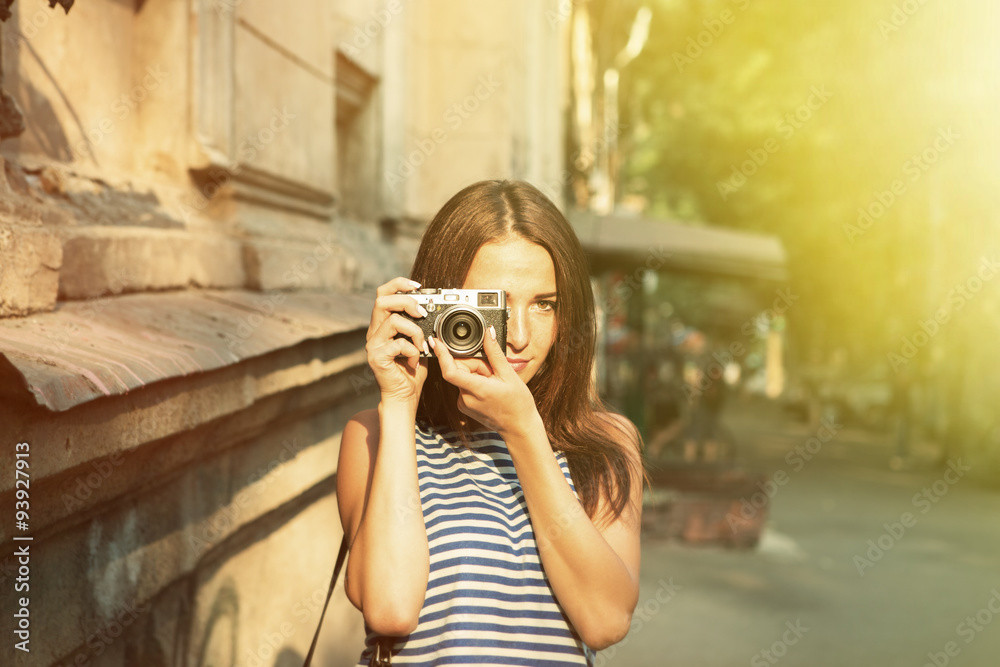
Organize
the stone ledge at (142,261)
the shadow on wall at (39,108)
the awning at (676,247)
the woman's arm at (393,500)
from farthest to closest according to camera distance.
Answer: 1. the awning at (676,247)
2. the shadow on wall at (39,108)
3. the stone ledge at (142,261)
4. the woman's arm at (393,500)

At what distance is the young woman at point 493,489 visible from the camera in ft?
6.53

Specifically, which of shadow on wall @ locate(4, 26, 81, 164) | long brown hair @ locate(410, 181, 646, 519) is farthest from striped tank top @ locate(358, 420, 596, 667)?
shadow on wall @ locate(4, 26, 81, 164)

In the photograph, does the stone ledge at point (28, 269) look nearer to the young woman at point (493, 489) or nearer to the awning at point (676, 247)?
the young woman at point (493, 489)

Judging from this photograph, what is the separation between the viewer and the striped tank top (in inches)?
78.8

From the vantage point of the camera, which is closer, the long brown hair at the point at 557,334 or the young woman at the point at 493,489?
the young woman at the point at 493,489

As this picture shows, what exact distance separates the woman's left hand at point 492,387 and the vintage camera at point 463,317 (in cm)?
2

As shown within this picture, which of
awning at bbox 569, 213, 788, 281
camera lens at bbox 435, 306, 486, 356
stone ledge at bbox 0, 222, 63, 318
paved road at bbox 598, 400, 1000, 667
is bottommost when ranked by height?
paved road at bbox 598, 400, 1000, 667

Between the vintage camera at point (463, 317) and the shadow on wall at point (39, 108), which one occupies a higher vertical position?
the shadow on wall at point (39, 108)

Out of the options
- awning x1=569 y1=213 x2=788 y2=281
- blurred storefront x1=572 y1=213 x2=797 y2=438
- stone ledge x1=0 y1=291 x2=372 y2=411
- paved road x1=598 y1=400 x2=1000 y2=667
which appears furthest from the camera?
blurred storefront x1=572 y1=213 x2=797 y2=438

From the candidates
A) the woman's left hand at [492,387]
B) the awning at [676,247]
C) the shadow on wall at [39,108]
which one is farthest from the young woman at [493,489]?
the awning at [676,247]

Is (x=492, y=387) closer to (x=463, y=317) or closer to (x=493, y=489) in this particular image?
(x=463, y=317)

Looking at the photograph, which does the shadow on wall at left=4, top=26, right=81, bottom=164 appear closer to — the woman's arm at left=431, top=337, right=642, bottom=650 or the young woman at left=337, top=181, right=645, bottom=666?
the young woman at left=337, top=181, right=645, bottom=666

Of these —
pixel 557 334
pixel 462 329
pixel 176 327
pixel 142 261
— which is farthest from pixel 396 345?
pixel 142 261

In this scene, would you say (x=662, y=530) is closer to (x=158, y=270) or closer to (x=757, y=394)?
(x=158, y=270)
